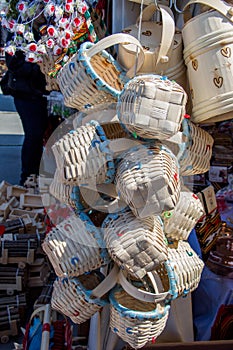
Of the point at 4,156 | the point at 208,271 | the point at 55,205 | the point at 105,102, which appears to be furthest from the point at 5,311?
the point at 4,156

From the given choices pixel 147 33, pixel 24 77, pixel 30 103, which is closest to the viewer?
pixel 147 33

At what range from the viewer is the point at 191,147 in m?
0.94

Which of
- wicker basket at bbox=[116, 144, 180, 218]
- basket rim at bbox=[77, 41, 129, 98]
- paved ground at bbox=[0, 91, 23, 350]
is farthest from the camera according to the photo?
paved ground at bbox=[0, 91, 23, 350]

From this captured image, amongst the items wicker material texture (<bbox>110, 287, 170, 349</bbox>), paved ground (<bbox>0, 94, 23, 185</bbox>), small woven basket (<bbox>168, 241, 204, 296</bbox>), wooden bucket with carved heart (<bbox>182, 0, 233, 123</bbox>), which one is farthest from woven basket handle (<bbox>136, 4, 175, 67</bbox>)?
paved ground (<bbox>0, 94, 23, 185</bbox>)

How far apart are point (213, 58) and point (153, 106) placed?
210 mm

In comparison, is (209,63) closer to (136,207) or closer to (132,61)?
(132,61)

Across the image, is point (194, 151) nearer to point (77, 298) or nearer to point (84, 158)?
point (84, 158)

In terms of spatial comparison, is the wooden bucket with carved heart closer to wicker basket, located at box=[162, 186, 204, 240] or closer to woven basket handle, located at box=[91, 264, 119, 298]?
wicker basket, located at box=[162, 186, 204, 240]

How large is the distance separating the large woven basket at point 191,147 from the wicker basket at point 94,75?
152 mm

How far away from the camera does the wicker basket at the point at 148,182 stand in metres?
0.75

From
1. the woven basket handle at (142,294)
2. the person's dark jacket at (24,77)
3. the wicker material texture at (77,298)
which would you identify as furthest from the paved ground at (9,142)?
the woven basket handle at (142,294)

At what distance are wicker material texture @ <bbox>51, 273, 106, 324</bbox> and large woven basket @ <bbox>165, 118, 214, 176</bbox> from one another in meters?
0.32

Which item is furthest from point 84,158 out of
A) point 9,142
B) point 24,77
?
point 9,142

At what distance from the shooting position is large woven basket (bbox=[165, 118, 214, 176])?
921 mm
